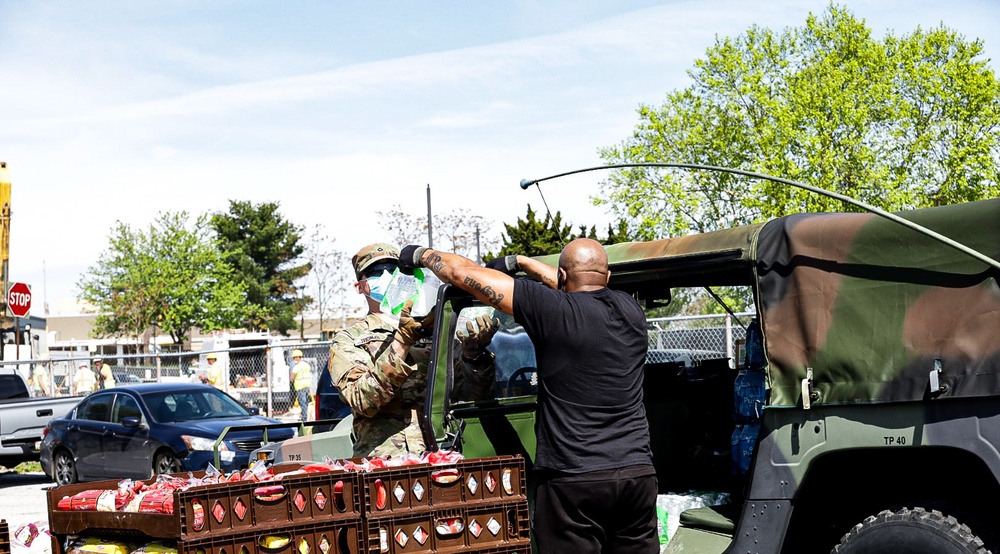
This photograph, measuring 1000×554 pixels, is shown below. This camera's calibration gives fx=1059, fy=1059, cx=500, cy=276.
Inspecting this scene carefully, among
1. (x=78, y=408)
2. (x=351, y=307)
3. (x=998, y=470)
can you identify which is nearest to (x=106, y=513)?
(x=998, y=470)

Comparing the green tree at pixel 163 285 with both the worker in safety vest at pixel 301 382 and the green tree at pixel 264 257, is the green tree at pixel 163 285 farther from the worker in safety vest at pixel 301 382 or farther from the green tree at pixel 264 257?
Result: the worker in safety vest at pixel 301 382

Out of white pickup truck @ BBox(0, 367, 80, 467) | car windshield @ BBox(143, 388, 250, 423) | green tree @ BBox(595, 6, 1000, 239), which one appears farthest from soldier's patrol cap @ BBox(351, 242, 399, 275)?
green tree @ BBox(595, 6, 1000, 239)

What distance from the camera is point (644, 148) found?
3928 cm

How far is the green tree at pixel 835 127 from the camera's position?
3362 cm

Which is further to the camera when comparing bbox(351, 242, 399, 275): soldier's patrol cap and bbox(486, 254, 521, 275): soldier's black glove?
bbox(351, 242, 399, 275): soldier's patrol cap

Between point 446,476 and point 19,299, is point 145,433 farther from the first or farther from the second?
point 446,476

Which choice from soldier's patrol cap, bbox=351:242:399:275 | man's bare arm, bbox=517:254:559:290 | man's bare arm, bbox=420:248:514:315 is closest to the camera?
man's bare arm, bbox=420:248:514:315

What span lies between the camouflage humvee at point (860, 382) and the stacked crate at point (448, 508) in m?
0.80

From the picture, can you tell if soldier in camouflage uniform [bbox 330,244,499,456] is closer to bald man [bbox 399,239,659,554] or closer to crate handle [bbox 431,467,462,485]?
crate handle [bbox 431,467,462,485]

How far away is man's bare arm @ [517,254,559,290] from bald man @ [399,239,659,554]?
2.68 ft

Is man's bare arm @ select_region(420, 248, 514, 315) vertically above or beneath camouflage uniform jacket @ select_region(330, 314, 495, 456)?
above

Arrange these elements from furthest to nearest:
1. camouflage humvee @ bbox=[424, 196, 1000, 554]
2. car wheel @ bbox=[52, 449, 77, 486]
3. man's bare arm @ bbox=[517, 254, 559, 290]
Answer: car wheel @ bbox=[52, 449, 77, 486], man's bare arm @ bbox=[517, 254, 559, 290], camouflage humvee @ bbox=[424, 196, 1000, 554]

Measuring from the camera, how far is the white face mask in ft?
19.0

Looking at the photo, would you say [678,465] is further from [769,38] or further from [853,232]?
[769,38]
